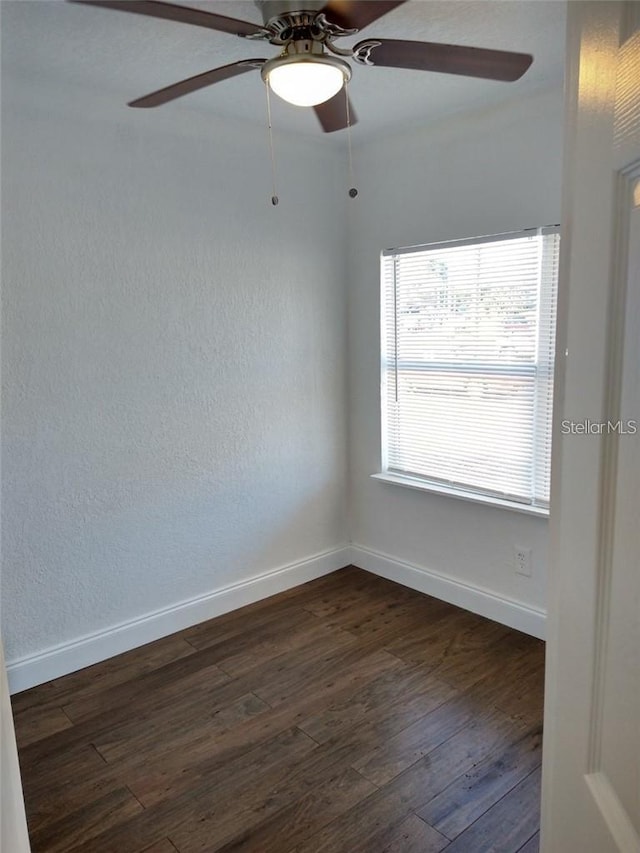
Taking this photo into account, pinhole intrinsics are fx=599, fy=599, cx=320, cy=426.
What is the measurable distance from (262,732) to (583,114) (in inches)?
87.3

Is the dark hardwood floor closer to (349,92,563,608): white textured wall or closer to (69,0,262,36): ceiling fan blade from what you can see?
(349,92,563,608): white textured wall

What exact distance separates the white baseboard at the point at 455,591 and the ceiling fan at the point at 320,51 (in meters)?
2.24

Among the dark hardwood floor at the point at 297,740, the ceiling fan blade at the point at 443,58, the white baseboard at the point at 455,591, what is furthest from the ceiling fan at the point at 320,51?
the white baseboard at the point at 455,591

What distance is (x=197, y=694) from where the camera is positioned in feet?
8.06

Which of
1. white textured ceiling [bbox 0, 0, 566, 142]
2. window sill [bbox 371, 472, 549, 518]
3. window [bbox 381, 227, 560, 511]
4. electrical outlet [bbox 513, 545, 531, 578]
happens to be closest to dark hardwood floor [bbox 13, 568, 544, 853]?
electrical outlet [bbox 513, 545, 531, 578]

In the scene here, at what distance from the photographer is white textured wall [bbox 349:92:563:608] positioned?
2613mm

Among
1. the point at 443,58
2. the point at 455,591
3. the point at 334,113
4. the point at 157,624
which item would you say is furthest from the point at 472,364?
the point at 157,624

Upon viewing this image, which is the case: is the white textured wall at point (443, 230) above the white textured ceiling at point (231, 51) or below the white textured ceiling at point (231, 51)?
below

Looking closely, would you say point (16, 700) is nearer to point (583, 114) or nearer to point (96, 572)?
point (96, 572)

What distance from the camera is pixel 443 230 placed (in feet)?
9.70

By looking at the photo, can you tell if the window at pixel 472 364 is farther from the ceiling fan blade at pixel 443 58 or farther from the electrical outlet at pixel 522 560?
the ceiling fan blade at pixel 443 58

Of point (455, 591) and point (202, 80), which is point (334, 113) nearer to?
point (202, 80)

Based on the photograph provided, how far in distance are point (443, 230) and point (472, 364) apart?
679mm

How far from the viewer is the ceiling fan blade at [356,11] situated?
54.7 inches
